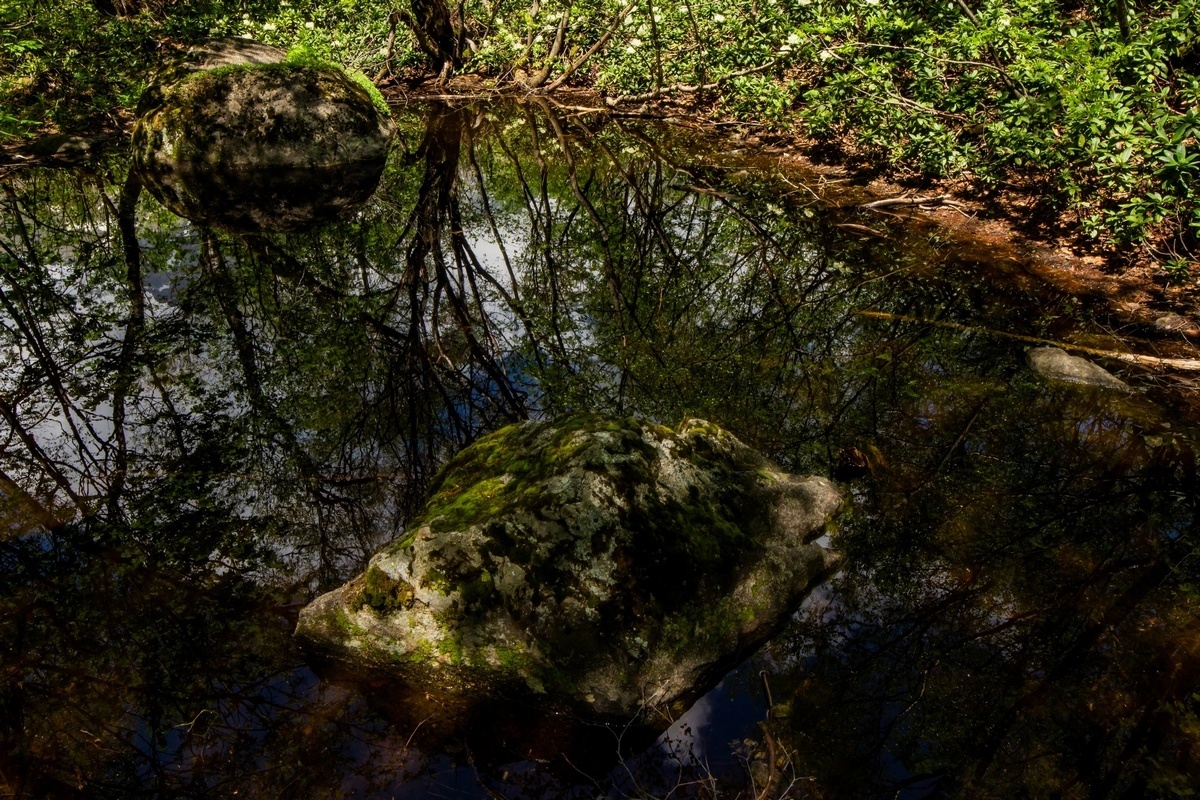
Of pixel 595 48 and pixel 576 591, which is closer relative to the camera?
pixel 576 591

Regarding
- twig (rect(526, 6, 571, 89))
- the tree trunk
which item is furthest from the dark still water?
the tree trunk

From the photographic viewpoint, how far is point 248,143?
411 inches

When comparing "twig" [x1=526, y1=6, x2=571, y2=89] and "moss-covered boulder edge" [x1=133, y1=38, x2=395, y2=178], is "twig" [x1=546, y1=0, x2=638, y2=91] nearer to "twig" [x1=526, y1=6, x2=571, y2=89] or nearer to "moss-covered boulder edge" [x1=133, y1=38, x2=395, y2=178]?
"twig" [x1=526, y1=6, x2=571, y2=89]

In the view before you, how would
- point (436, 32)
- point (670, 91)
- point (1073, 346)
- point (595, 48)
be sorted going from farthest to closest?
point (436, 32) → point (595, 48) → point (670, 91) → point (1073, 346)

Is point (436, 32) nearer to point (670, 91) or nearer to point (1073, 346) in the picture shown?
point (670, 91)

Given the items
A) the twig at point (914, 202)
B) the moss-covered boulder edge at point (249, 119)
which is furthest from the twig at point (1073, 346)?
the moss-covered boulder edge at point (249, 119)

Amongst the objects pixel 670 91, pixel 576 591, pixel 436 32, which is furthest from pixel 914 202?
pixel 436 32

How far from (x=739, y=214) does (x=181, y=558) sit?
8.02m

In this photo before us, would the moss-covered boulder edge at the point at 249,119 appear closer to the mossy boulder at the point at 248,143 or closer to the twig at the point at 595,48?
the mossy boulder at the point at 248,143

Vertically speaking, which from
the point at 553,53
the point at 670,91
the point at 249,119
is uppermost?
the point at 553,53

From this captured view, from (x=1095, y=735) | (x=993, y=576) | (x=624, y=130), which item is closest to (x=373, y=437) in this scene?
(x=993, y=576)

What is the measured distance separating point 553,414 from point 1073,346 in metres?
4.89

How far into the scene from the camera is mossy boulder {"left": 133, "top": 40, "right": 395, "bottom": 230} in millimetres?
Answer: 10273

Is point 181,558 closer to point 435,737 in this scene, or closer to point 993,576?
point 435,737
